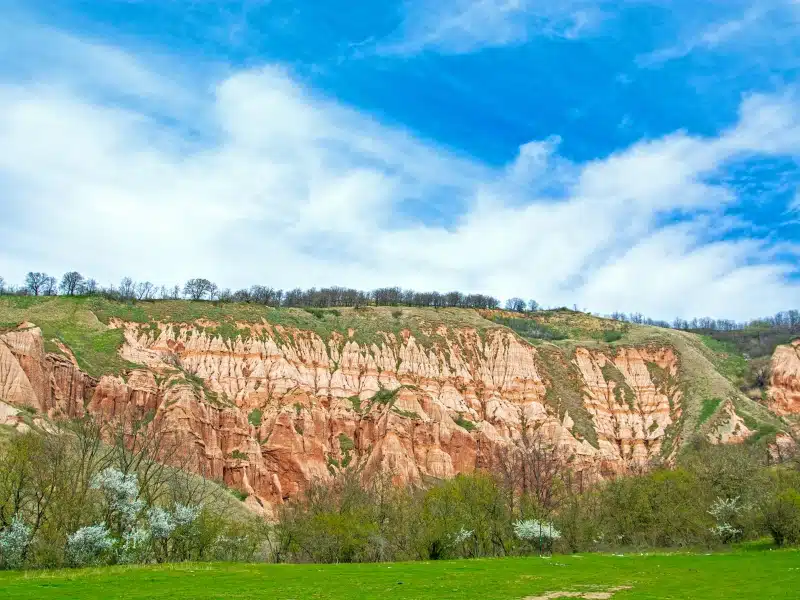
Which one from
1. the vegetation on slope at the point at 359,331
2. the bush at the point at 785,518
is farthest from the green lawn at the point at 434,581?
the vegetation on slope at the point at 359,331

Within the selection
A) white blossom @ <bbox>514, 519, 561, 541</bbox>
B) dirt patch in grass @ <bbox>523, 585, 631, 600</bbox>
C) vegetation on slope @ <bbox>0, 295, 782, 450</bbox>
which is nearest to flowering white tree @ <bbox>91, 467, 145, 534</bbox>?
dirt patch in grass @ <bbox>523, 585, 631, 600</bbox>

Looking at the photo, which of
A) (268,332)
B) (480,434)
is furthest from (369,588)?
(268,332)

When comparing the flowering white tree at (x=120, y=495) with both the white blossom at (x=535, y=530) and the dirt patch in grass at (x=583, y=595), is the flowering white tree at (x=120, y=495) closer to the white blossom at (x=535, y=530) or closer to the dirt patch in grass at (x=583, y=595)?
the dirt patch in grass at (x=583, y=595)

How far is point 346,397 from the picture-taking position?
4003 inches

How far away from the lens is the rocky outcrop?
271 ft

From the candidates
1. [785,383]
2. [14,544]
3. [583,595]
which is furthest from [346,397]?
[583,595]

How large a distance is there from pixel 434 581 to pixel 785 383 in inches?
4517

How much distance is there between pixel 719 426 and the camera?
102m

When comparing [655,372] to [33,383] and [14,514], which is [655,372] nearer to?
[33,383]

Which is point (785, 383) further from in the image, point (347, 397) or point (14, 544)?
point (14, 544)

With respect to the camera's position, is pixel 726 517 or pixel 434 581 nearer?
pixel 434 581

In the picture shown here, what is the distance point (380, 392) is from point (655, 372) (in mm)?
52719

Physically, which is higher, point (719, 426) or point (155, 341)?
point (155, 341)

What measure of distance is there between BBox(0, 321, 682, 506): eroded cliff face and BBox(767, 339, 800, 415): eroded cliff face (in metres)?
16.9
